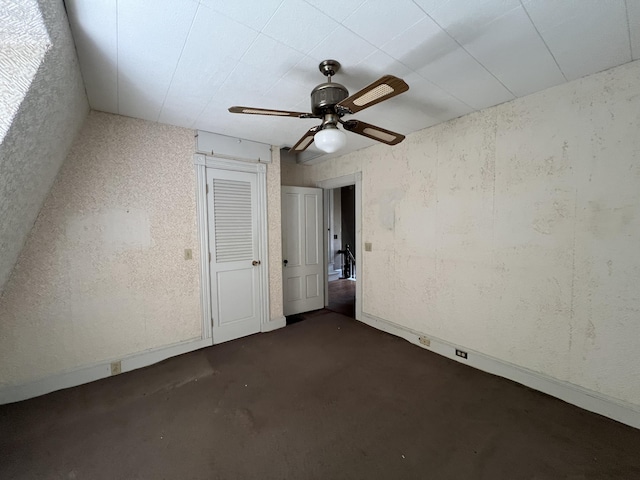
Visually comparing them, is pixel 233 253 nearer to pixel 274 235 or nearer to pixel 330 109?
pixel 274 235

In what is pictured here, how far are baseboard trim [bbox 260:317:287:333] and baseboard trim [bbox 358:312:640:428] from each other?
1656 millimetres

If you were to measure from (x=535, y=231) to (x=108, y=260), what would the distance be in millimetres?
3789

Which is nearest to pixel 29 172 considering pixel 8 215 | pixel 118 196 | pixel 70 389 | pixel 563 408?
pixel 8 215

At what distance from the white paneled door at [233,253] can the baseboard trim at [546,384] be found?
204cm

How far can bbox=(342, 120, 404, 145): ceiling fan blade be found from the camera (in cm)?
160

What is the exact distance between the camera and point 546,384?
2012mm

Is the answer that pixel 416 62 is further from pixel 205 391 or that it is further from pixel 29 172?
pixel 205 391

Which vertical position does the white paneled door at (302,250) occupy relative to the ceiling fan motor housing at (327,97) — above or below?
below

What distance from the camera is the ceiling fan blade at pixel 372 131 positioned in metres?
1.60

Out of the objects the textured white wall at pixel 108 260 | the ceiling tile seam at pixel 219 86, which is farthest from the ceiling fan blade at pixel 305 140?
the textured white wall at pixel 108 260

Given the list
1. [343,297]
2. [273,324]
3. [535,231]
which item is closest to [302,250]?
[273,324]

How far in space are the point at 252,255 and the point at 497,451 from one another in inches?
112

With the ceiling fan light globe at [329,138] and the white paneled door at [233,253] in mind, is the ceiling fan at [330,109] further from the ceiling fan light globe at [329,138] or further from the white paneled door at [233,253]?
the white paneled door at [233,253]

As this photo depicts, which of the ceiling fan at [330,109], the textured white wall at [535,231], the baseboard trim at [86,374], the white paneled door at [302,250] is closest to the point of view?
the ceiling fan at [330,109]
